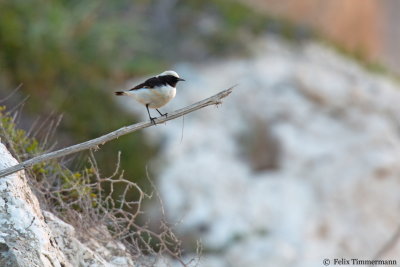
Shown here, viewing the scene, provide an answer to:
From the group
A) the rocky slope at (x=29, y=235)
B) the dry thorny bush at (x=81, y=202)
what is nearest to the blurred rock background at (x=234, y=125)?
the dry thorny bush at (x=81, y=202)

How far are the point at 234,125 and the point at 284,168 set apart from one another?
0.96 m

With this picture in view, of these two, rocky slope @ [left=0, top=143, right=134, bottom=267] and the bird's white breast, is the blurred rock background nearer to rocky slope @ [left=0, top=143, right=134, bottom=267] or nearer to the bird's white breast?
the bird's white breast

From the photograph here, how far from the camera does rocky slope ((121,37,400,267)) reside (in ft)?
32.8

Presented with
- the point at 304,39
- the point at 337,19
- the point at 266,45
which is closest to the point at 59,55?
the point at 266,45

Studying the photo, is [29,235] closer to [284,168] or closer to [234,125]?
[284,168]

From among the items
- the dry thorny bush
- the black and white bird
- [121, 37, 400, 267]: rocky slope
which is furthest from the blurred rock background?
the black and white bird

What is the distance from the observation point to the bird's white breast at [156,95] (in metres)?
4.51

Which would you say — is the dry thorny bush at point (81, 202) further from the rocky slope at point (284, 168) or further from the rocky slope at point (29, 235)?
the rocky slope at point (284, 168)

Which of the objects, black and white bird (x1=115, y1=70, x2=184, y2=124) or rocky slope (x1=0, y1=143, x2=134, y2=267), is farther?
black and white bird (x1=115, y1=70, x2=184, y2=124)

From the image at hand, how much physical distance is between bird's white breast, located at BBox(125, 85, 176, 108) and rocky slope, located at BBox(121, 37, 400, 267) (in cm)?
505

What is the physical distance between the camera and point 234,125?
454 inches

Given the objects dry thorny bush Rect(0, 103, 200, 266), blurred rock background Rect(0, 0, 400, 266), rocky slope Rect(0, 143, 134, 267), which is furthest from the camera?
blurred rock background Rect(0, 0, 400, 266)

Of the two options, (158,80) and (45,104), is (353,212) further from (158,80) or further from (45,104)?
(158,80)

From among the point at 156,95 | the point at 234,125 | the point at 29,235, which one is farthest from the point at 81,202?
the point at 234,125
